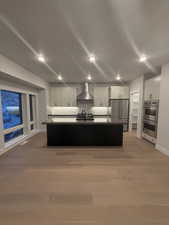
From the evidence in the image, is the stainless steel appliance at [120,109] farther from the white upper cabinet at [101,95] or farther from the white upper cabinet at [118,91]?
the white upper cabinet at [101,95]

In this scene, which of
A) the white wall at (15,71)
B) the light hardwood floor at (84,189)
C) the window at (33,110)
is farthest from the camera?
the window at (33,110)

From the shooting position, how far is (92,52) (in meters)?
2.90

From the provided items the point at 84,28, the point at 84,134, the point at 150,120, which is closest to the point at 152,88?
the point at 150,120

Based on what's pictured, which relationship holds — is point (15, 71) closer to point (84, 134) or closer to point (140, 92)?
point (84, 134)

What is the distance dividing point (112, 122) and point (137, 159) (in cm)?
132

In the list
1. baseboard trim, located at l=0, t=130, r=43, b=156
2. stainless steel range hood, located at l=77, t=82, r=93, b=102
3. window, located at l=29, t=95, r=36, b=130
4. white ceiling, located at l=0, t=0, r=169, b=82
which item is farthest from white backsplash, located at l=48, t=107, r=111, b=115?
white ceiling, located at l=0, t=0, r=169, b=82

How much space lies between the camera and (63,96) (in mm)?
6945

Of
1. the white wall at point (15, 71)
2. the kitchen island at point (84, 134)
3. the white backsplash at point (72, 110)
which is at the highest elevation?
the white wall at point (15, 71)

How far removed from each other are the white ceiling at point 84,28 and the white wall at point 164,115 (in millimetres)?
773

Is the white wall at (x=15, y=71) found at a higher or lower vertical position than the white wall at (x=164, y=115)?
higher

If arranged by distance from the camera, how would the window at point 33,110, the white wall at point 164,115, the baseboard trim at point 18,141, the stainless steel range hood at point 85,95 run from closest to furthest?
the white wall at point 164,115, the baseboard trim at point 18,141, the window at point 33,110, the stainless steel range hood at point 85,95

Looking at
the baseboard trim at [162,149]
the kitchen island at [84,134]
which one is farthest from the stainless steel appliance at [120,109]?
the baseboard trim at [162,149]

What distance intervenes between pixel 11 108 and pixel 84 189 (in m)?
3.83

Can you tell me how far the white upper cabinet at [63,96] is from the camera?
6.94 m
